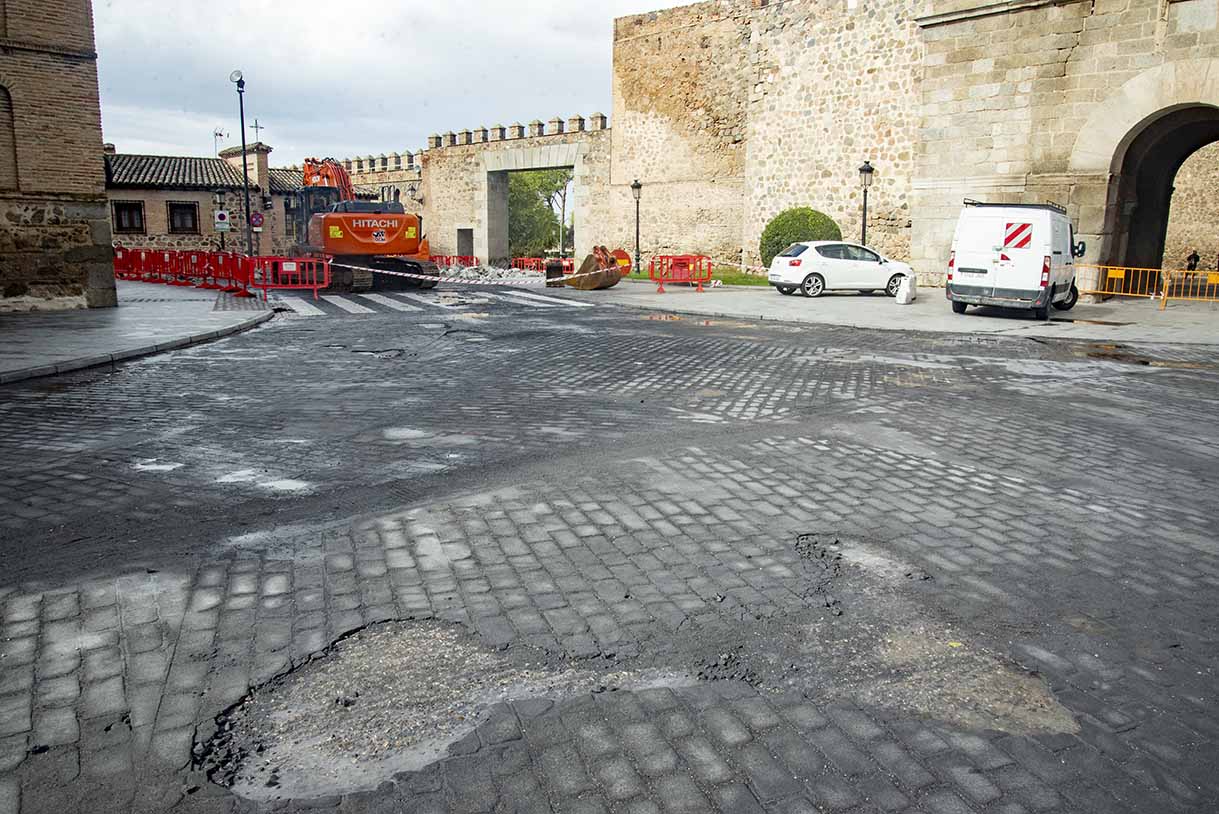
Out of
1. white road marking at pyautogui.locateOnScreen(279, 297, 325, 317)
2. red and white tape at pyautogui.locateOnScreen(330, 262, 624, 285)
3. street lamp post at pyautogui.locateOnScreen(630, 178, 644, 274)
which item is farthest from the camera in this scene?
street lamp post at pyautogui.locateOnScreen(630, 178, 644, 274)

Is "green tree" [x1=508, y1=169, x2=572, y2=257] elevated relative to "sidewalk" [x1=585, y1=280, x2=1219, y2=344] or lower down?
elevated

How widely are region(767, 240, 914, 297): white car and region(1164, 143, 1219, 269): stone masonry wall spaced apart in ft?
63.6

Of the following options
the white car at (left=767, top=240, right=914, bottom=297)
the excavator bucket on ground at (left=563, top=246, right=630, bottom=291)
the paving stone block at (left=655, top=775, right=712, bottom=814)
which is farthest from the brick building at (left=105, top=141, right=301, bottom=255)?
the paving stone block at (left=655, top=775, right=712, bottom=814)

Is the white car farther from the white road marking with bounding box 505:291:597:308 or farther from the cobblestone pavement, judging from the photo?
the cobblestone pavement

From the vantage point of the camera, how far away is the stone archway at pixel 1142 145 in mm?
17984

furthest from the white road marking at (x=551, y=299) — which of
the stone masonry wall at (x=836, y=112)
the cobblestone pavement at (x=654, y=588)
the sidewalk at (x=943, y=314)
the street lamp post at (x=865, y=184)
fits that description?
the cobblestone pavement at (x=654, y=588)

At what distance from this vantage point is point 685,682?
120 inches

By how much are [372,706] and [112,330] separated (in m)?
12.6

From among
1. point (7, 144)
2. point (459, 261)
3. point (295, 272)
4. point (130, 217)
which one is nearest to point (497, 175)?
point (459, 261)

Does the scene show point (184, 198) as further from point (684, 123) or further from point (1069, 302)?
point (1069, 302)

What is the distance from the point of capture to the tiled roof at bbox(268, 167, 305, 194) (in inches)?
1782

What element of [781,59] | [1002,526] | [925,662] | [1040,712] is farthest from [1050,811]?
[781,59]

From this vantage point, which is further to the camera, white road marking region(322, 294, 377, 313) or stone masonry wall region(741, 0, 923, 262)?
stone masonry wall region(741, 0, 923, 262)

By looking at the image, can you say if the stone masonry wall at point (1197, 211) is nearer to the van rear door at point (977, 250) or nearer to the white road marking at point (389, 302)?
the van rear door at point (977, 250)
